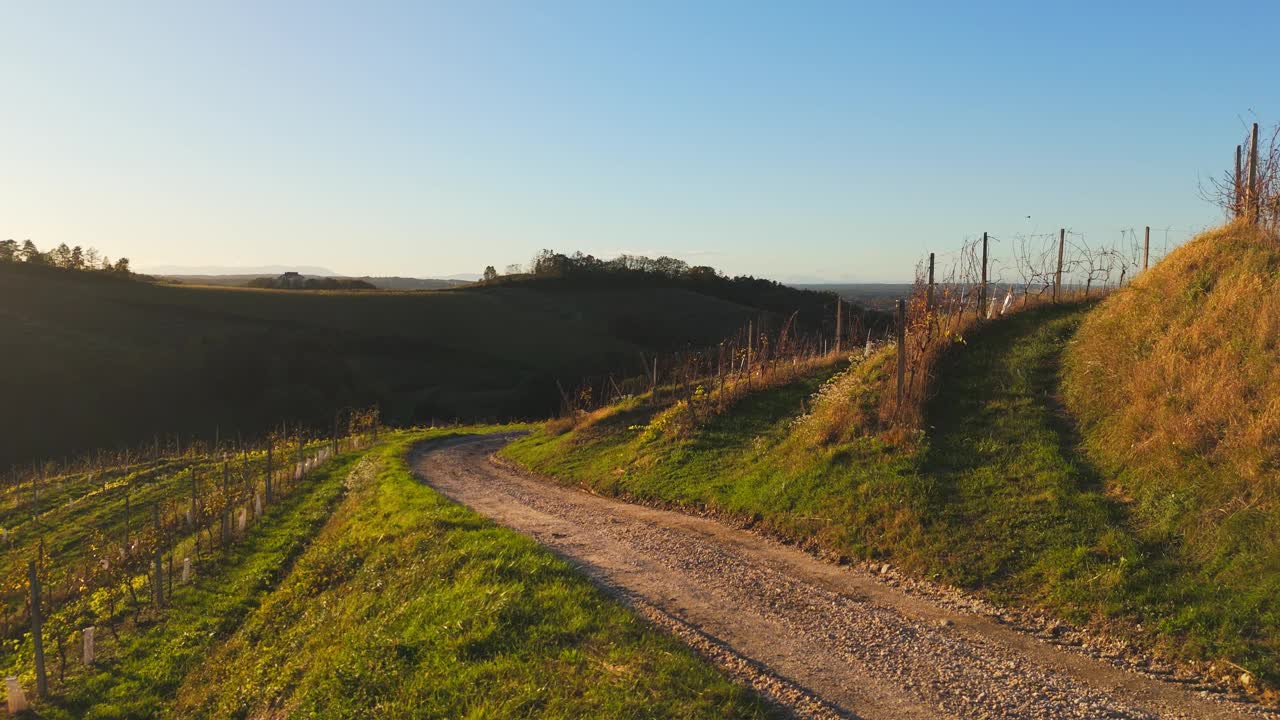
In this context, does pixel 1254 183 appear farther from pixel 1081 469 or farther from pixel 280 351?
pixel 280 351

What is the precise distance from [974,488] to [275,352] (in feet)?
244

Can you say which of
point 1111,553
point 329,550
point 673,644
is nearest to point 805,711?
point 673,644

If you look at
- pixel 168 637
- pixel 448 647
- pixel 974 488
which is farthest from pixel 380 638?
pixel 974 488

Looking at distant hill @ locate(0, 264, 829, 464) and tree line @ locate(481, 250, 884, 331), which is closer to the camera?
distant hill @ locate(0, 264, 829, 464)

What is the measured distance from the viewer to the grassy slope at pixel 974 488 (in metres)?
9.30

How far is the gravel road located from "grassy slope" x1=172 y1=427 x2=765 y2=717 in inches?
28.4

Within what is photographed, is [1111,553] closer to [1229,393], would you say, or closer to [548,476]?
[1229,393]

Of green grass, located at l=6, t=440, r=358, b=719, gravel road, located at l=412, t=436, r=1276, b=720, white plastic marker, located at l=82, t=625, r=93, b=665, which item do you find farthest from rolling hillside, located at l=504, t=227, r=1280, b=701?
white plastic marker, located at l=82, t=625, r=93, b=665

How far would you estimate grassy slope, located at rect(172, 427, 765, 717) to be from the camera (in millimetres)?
7570

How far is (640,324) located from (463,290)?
117ft

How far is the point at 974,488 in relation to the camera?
12.9 m

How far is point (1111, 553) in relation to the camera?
10109 millimetres

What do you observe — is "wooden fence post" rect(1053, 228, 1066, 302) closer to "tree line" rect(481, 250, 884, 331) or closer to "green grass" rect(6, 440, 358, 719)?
"green grass" rect(6, 440, 358, 719)

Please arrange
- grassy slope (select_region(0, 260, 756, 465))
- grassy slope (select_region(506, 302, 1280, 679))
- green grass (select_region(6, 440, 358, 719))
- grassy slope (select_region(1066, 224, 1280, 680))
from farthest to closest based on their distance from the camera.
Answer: grassy slope (select_region(0, 260, 756, 465))
green grass (select_region(6, 440, 358, 719))
grassy slope (select_region(506, 302, 1280, 679))
grassy slope (select_region(1066, 224, 1280, 680))
